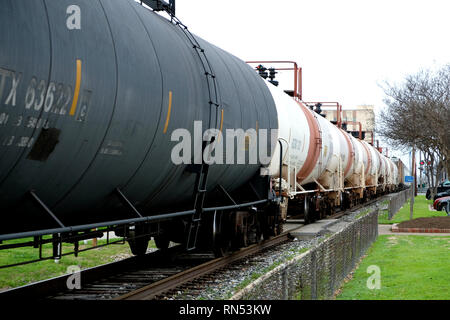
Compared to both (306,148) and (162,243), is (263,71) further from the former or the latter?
(162,243)

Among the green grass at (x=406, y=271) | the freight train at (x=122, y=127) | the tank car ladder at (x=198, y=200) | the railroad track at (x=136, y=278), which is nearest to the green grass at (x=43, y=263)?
the railroad track at (x=136, y=278)

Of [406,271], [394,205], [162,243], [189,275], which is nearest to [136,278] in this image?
[189,275]

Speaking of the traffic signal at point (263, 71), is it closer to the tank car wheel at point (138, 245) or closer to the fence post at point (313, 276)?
the tank car wheel at point (138, 245)

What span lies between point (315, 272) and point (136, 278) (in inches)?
133

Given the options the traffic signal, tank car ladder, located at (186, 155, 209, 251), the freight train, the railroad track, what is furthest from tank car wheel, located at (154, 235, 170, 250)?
the traffic signal

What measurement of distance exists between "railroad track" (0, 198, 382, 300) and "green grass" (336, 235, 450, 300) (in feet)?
7.89

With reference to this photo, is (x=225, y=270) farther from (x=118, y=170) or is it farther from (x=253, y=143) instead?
(x=118, y=170)

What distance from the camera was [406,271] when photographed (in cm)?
1019

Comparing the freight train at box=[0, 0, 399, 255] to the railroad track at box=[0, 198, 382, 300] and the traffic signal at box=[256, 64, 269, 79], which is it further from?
the traffic signal at box=[256, 64, 269, 79]

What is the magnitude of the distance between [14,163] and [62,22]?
Result: 1.39m

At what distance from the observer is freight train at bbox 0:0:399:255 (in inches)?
181

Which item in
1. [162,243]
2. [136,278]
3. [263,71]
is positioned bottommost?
[136,278]

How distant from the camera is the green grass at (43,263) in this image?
9.65 m
